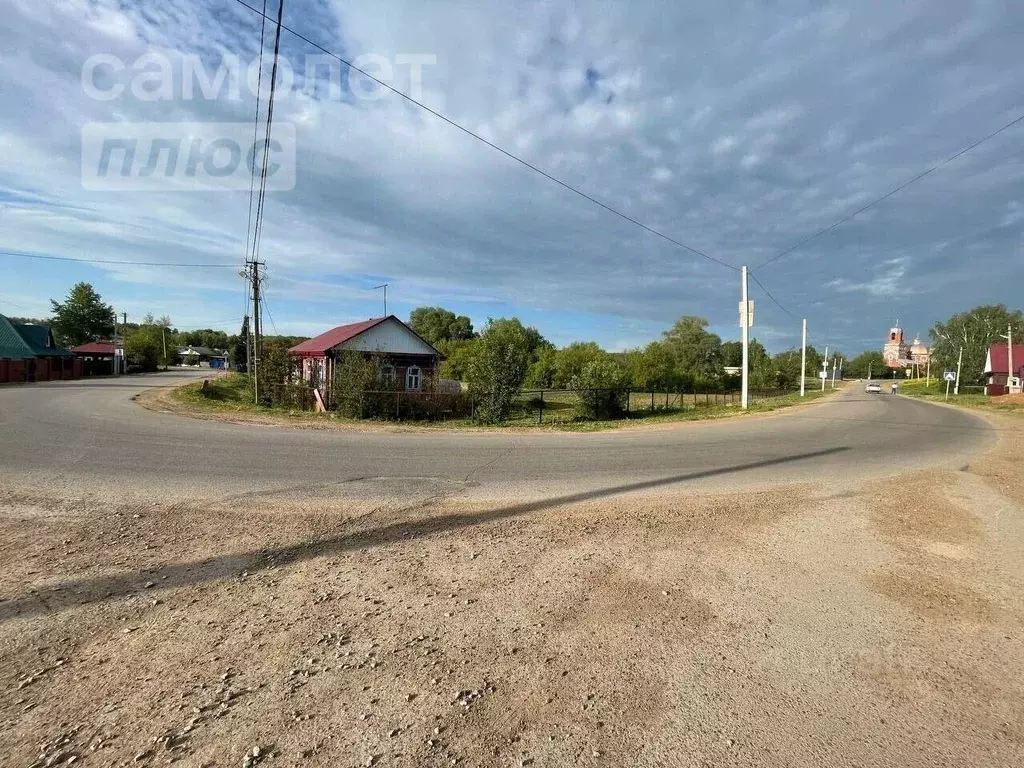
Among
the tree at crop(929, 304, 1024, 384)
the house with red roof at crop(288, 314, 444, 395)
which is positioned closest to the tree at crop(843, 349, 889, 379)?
the tree at crop(929, 304, 1024, 384)

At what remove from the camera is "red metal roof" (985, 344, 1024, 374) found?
5666cm

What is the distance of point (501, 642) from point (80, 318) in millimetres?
88001

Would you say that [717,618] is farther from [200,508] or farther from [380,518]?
[200,508]

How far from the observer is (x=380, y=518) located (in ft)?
19.5

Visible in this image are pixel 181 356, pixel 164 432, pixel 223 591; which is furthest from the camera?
pixel 181 356

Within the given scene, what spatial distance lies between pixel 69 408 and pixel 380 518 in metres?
18.7

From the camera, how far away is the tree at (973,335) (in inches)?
2817

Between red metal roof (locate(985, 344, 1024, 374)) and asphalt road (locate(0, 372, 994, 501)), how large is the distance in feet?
180

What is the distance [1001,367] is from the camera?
189 ft

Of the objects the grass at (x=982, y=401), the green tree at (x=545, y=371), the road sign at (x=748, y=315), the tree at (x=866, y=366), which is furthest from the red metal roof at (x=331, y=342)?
the tree at (x=866, y=366)

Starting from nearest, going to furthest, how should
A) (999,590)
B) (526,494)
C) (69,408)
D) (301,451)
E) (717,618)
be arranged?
(717,618) → (999,590) → (526,494) → (301,451) → (69,408)

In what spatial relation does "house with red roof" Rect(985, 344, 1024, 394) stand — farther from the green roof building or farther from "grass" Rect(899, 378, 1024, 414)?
the green roof building

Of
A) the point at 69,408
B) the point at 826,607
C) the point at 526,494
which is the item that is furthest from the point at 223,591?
the point at 69,408

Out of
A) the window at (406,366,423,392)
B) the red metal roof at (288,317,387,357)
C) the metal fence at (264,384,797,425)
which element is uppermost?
the red metal roof at (288,317,387,357)
